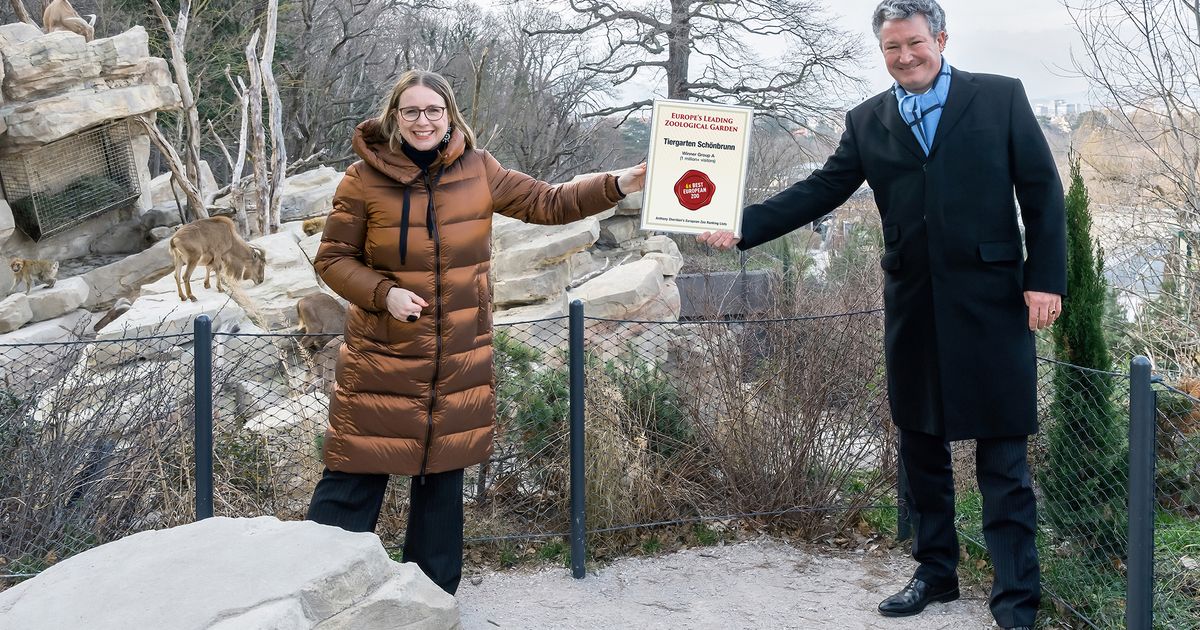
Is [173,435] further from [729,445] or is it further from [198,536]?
[729,445]

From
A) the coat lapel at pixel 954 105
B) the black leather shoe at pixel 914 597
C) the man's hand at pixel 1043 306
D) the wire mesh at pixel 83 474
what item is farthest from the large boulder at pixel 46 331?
the man's hand at pixel 1043 306

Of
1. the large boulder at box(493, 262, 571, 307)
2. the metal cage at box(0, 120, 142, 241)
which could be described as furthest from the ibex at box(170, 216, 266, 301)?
the metal cage at box(0, 120, 142, 241)

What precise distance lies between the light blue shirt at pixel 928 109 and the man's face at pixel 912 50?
0.13ft

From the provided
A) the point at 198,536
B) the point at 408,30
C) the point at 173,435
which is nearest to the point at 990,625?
the point at 198,536

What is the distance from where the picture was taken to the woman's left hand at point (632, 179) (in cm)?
346

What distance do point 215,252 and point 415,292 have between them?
8.14 metres

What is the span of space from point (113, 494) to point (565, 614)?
76.4 inches

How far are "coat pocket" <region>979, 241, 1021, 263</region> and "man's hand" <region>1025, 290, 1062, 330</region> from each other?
0.12m

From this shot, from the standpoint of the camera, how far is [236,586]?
268cm

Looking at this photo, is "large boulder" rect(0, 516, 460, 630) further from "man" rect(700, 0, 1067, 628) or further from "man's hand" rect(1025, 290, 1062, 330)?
"man's hand" rect(1025, 290, 1062, 330)

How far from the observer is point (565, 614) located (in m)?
4.02

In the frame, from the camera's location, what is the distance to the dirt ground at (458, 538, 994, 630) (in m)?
3.90

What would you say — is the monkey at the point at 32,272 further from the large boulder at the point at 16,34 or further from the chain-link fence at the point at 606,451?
the chain-link fence at the point at 606,451

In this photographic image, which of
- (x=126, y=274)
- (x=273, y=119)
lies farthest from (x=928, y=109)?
(x=126, y=274)
